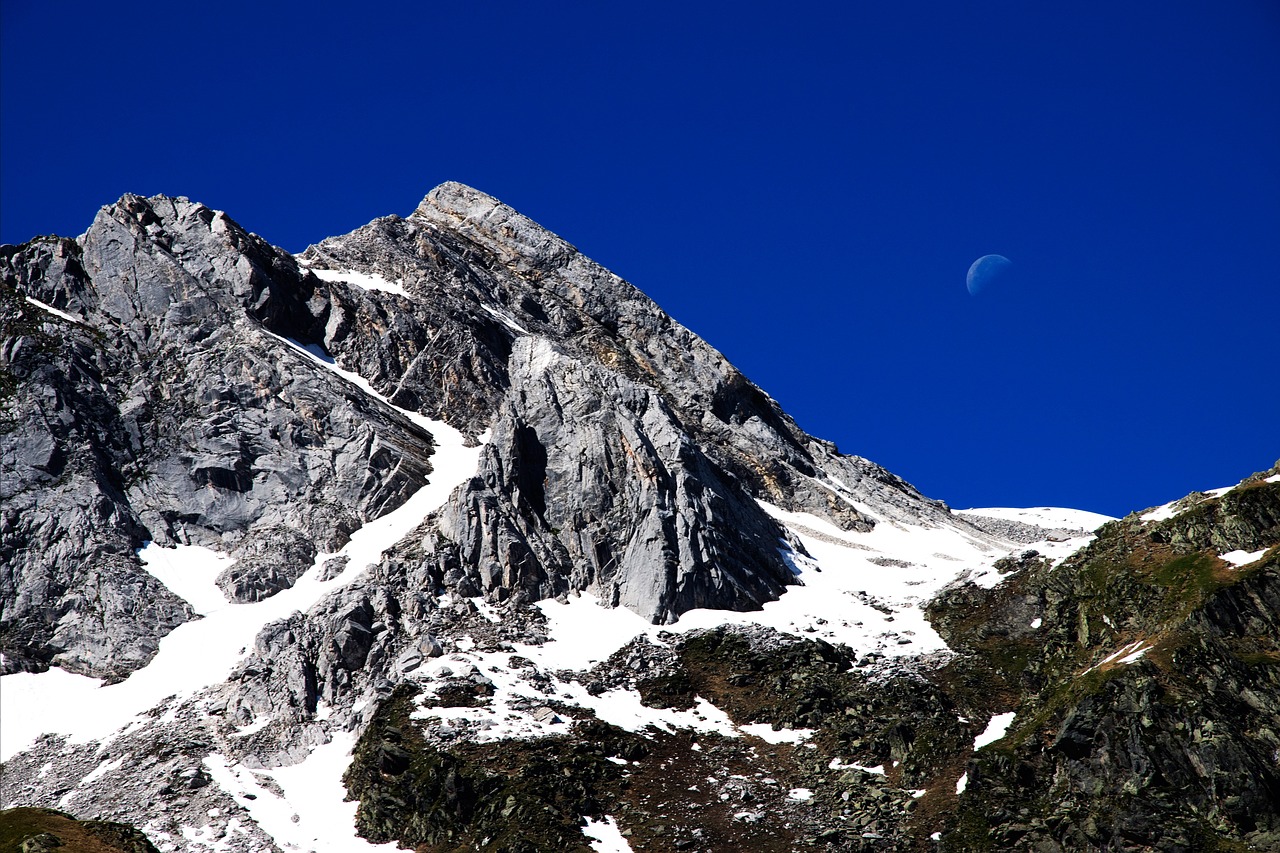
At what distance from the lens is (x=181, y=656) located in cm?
8962

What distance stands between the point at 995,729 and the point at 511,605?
3917 cm

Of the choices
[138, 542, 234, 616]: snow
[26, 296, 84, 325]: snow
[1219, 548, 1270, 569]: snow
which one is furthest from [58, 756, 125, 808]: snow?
[1219, 548, 1270, 569]: snow

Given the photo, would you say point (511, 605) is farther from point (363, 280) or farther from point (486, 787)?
point (363, 280)

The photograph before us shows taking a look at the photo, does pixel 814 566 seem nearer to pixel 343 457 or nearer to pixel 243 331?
pixel 343 457

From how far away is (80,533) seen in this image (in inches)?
3875

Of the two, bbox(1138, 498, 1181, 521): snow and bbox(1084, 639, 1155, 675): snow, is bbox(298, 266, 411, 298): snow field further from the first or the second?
bbox(1084, 639, 1155, 675): snow

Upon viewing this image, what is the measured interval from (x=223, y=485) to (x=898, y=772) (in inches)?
2763

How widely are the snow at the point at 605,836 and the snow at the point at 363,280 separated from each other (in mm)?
85809

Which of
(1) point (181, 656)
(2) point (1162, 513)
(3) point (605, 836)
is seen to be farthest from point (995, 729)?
(1) point (181, 656)

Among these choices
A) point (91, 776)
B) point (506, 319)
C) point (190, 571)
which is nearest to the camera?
point (91, 776)

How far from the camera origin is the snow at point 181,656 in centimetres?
8288

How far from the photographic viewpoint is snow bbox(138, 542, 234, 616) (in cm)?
9650

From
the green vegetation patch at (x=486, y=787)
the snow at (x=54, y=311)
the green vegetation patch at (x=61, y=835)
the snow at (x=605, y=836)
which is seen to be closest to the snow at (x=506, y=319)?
the snow at (x=54, y=311)

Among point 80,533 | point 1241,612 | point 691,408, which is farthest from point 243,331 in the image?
point 1241,612
